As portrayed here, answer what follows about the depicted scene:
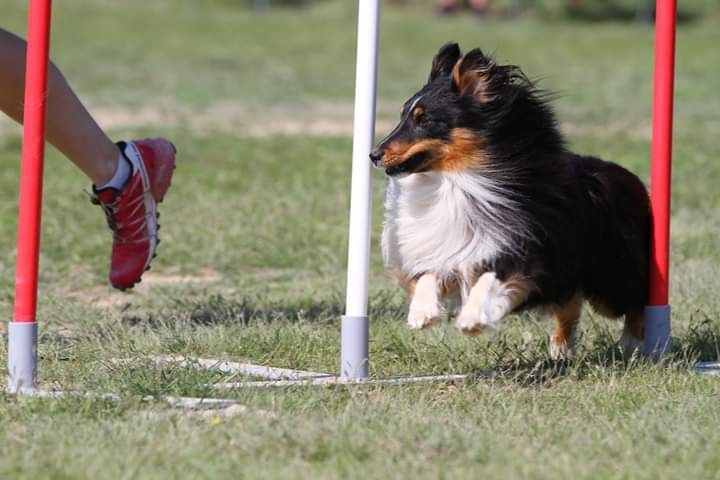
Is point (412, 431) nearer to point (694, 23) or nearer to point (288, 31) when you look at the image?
point (288, 31)

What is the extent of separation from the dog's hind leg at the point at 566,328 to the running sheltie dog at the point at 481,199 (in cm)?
29

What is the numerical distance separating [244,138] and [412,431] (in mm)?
8363

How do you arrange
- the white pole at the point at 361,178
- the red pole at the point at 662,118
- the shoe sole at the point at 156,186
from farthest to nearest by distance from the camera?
1. the shoe sole at the point at 156,186
2. the red pole at the point at 662,118
3. the white pole at the point at 361,178

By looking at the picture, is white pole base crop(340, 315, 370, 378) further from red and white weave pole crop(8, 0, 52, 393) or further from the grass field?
red and white weave pole crop(8, 0, 52, 393)

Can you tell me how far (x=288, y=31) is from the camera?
24422 mm

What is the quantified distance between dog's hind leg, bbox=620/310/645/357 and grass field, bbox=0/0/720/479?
10 centimetres

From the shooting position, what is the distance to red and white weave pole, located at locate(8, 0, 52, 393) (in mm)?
3859

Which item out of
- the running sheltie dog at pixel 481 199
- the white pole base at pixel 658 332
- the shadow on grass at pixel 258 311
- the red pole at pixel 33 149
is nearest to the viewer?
the red pole at pixel 33 149

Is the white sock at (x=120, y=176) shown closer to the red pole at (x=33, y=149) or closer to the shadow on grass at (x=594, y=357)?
the red pole at (x=33, y=149)

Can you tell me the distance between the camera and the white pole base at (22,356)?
395 cm

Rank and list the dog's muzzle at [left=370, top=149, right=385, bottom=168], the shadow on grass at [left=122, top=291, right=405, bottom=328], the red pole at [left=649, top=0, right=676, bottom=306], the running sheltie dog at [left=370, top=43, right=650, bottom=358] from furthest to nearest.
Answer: the shadow on grass at [left=122, top=291, right=405, bottom=328], the red pole at [left=649, top=0, right=676, bottom=306], the running sheltie dog at [left=370, top=43, right=650, bottom=358], the dog's muzzle at [left=370, top=149, right=385, bottom=168]

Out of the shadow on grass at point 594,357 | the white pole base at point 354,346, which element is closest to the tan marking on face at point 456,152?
the white pole base at point 354,346

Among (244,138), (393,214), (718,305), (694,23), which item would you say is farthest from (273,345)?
(694,23)

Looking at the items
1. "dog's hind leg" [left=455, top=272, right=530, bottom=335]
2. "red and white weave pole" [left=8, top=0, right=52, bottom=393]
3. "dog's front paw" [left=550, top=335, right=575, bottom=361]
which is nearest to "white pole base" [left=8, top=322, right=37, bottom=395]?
"red and white weave pole" [left=8, top=0, right=52, bottom=393]
